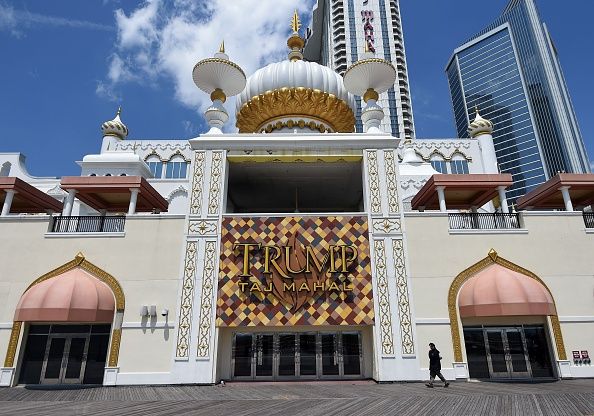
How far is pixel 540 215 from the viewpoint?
13.6 meters

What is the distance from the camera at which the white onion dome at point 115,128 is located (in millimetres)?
29250

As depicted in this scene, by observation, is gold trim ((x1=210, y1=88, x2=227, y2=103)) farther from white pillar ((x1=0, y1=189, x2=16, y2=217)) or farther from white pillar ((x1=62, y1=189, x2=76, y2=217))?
white pillar ((x1=0, y1=189, x2=16, y2=217))

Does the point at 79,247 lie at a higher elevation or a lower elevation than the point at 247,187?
lower

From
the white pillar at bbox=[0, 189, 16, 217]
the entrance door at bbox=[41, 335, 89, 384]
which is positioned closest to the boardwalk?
the entrance door at bbox=[41, 335, 89, 384]

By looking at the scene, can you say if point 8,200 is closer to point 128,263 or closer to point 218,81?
point 128,263

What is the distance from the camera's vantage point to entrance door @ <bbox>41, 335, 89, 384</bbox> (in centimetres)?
1220

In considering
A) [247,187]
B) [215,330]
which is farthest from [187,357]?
[247,187]

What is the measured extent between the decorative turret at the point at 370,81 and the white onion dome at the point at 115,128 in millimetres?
20029

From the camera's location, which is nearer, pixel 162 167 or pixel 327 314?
pixel 327 314

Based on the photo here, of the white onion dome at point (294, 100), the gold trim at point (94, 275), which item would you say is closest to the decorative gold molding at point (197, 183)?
the gold trim at point (94, 275)

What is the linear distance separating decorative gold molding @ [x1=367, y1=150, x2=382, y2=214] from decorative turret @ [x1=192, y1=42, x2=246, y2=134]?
5.87m

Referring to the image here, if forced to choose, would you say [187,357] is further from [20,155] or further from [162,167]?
[162,167]

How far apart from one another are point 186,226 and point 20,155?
1731 cm

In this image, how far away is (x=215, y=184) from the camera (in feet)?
45.9
